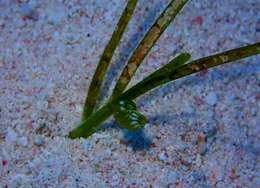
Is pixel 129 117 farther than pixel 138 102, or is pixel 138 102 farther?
pixel 138 102

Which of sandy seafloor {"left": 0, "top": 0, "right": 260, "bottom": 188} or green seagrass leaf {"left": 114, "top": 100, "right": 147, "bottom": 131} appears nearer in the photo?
green seagrass leaf {"left": 114, "top": 100, "right": 147, "bottom": 131}

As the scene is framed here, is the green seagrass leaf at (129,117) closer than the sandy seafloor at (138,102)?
Yes

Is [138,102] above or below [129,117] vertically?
below

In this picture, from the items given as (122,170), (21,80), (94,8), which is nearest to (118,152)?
(122,170)

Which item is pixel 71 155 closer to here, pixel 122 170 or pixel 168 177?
pixel 122 170
